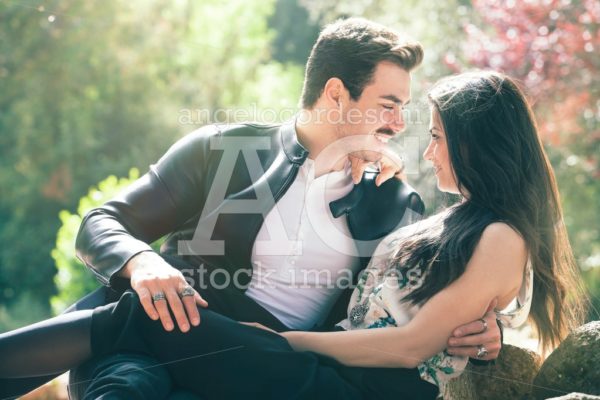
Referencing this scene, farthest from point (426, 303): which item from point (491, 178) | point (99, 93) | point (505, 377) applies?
point (99, 93)

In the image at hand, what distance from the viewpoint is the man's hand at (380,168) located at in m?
3.10

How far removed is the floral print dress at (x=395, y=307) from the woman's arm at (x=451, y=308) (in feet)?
0.29

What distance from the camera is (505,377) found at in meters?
2.98

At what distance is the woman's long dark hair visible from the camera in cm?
253

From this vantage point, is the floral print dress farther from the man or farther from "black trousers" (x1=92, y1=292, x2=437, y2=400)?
the man

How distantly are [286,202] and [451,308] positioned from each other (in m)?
0.94

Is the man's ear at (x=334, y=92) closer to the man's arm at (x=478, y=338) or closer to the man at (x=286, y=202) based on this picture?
the man at (x=286, y=202)

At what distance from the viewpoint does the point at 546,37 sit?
6.64 m

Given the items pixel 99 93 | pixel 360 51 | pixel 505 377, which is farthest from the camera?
pixel 99 93

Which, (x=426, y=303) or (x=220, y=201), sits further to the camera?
(x=220, y=201)

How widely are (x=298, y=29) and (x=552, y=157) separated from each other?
9611 mm

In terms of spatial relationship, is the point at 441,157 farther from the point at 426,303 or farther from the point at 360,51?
the point at 360,51

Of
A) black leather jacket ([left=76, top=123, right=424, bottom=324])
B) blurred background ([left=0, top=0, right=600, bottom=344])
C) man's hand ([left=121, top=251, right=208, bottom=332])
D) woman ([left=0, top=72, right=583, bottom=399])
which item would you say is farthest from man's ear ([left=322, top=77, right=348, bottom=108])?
blurred background ([left=0, top=0, right=600, bottom=344])

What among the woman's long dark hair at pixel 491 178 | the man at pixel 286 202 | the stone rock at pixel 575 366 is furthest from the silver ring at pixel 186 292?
the stone rock at pixel 575 366
